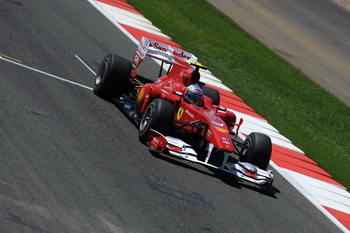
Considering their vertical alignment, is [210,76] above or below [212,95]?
below

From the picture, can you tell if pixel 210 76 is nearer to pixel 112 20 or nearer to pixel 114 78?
pixel 112 20

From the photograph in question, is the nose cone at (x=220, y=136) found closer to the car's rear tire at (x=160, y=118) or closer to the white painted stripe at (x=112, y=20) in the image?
the car's rear tire at (x=160, y=118)

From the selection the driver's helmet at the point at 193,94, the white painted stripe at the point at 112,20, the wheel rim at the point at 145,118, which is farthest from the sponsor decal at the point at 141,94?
the white painted stripe at the point at 112,20

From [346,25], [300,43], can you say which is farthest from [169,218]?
[346,25]

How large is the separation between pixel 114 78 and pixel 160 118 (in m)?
2.12

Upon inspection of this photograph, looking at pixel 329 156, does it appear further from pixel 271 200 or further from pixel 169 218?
pixel 169 218

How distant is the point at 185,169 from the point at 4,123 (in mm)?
3010

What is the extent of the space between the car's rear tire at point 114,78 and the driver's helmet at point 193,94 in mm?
1541

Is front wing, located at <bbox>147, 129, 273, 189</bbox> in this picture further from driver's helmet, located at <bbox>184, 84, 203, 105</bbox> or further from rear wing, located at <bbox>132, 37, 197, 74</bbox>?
rear wing, located at <bbox>132, 37, 197, 74</bbox>

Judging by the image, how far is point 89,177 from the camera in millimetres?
9430

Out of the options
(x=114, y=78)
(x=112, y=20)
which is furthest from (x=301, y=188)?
(x=112, y=20)

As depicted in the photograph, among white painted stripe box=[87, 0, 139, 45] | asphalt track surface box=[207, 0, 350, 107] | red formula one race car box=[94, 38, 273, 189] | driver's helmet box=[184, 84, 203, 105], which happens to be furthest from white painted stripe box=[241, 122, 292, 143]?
asphalt track surface box=[207, 0, 350, 107]

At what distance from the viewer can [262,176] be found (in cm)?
1169

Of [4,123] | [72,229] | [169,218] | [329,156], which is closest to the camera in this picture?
[72,229]
